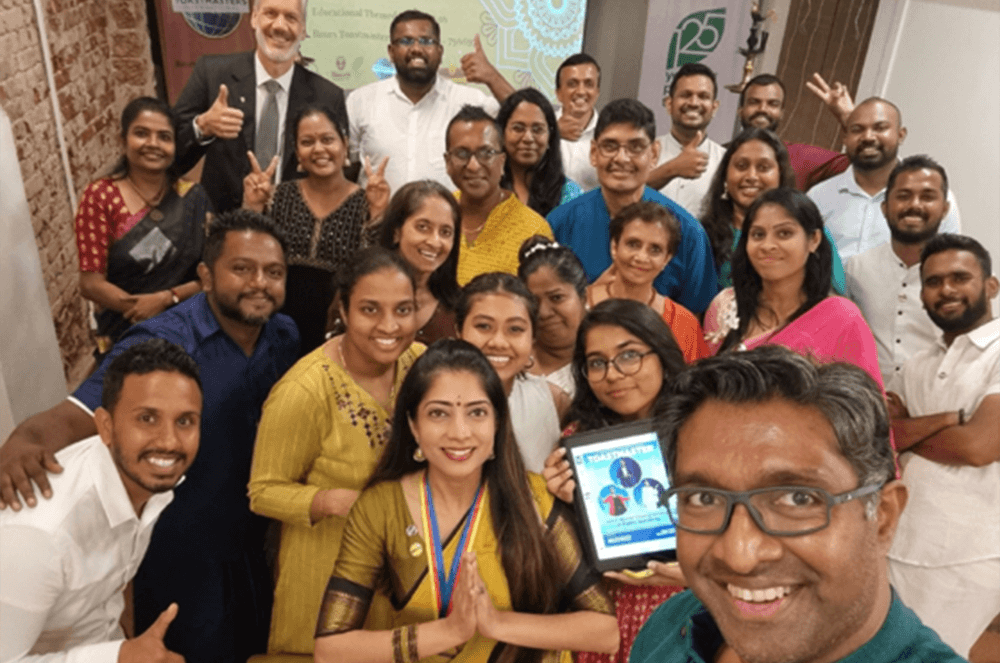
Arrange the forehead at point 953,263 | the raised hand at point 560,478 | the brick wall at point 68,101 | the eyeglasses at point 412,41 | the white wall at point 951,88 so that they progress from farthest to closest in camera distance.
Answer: the white wall at point 951,88, the eyeglasses at point 412,41, the brick wall at point 68,101, the forehead at point 953,263, the raised hand at point 560,478

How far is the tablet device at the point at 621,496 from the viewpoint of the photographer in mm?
1944

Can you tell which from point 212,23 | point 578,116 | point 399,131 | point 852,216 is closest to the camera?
point 852,216

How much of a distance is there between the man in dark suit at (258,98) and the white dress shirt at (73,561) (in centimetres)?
212

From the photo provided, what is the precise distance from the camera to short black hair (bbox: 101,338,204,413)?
2.00m

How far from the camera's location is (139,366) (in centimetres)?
201

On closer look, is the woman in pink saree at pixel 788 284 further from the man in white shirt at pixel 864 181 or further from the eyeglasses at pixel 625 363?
the man in white shirt at pixel 864 181

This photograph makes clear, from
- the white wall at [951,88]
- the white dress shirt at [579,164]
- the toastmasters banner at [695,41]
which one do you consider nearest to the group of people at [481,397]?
the white dress shirt at [579,164]

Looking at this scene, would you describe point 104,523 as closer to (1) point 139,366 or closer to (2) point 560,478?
(1) point 139,366

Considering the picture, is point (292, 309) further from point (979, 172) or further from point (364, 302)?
point (979, 172)

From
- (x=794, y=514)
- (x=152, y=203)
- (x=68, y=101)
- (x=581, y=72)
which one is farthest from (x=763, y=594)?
(x=68, y=101)

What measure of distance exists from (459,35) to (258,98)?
8.89 feet

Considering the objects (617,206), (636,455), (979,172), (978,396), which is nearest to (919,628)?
(636,455)

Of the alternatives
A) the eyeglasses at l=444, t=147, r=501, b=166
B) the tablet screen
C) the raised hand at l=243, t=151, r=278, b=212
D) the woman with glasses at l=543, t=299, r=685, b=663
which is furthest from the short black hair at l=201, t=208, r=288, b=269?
the tablet screen

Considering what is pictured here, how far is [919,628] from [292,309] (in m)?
2.71
